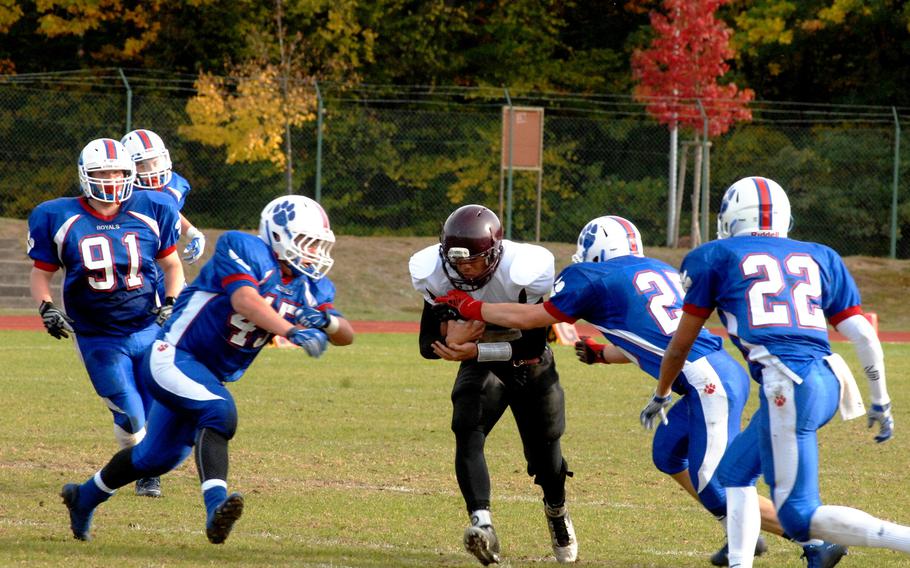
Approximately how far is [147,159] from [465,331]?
9.65 ft

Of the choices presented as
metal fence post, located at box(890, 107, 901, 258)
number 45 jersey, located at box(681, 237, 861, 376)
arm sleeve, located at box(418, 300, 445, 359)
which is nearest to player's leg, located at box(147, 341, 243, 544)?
arm sleeve, located at box(418, 300, 445, 359)

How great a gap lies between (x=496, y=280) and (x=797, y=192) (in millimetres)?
19580

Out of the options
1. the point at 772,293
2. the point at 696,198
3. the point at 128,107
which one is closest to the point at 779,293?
the point at 772,293

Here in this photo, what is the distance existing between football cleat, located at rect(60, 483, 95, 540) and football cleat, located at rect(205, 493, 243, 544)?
777 millimetres

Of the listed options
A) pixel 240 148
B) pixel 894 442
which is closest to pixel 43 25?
pixel 240 148

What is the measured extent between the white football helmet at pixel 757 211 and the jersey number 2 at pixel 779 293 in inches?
8.1

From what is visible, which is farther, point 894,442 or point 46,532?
point 894,442

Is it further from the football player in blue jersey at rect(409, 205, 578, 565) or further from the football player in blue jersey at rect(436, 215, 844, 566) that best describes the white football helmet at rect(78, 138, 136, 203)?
the football player in blue jersey at rect(436, 215, 844, 566)

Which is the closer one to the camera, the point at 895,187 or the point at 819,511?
the point at 819,511

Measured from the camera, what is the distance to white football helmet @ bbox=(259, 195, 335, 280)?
5195 mm

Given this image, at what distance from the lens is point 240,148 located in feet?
72.9

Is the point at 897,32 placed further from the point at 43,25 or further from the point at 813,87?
the point at 43,25

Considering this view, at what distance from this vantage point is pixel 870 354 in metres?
4.67

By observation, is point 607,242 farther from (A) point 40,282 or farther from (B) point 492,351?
(A) point 40,282
